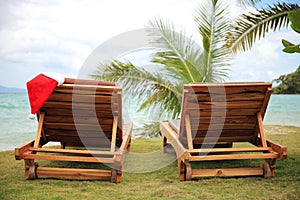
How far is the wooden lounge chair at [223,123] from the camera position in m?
3.22

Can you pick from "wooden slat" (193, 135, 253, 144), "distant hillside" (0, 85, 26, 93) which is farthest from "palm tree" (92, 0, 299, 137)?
"distant hillside" (0, 85, 26, 93)

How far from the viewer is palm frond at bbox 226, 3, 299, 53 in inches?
250

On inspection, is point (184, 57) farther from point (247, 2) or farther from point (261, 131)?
point (261, 131)

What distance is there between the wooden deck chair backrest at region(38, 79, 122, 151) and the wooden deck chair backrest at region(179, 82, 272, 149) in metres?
0.75

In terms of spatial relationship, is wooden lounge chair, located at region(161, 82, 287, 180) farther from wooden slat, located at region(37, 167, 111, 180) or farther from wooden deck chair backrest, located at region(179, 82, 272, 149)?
wooden slat, located at region(37, 167, 111, 180)

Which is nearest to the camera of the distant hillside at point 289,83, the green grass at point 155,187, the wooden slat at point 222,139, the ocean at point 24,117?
the green grass at point 155,187

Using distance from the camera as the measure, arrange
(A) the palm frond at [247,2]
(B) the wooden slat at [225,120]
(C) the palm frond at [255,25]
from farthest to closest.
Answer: (A) the palm frond at [247,2] → (C) the palm frond at [255,25] → (B) the wooden slat at [225,120]

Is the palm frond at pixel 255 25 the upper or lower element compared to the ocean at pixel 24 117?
upper

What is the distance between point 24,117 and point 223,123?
14267 millimetres

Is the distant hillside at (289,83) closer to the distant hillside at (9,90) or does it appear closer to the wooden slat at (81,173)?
the distant hillside at (9,90)

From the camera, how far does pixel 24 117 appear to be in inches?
625

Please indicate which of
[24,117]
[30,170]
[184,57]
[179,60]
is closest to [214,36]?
[184,57]

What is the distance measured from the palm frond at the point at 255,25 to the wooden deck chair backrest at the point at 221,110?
11.7 ft

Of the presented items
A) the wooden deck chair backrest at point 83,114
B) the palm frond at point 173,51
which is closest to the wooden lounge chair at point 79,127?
the wooden deck chair backrest at point 83,114
